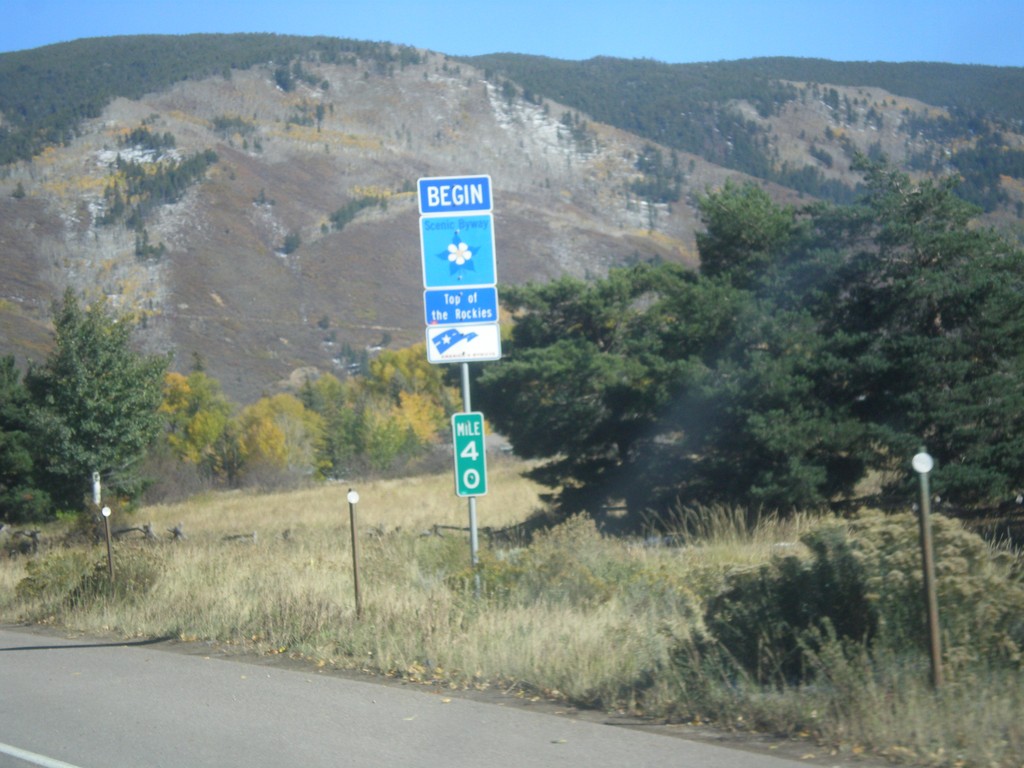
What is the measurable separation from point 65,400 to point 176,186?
9658 centimetres

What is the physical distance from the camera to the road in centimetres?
590

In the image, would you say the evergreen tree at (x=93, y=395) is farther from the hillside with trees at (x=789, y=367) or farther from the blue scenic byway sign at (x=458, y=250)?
the blue scenic byway sign at (x=458, y=250)

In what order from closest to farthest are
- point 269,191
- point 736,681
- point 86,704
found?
1. point 736,681
2. point 86,704
3. point 269,191

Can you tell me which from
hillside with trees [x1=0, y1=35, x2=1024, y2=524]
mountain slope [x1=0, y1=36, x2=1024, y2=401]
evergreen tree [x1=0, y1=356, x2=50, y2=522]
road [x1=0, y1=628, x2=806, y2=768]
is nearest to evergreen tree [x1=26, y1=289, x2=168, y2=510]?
hillside with trees [x1=0, y1=35, x2=1024, y2=524]

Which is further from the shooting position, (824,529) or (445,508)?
(445,508)

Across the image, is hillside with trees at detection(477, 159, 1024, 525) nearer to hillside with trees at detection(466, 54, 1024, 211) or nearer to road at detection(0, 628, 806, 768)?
road at detection(0, 628, 806, 768)

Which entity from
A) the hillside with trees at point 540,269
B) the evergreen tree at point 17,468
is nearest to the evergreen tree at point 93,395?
the hillside with trees at point 540,269

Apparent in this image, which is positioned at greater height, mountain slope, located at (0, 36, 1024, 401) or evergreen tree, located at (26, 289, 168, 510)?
mountain slope, located at (0, 36, 1024, 401)

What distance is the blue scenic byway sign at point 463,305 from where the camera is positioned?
1006 cm

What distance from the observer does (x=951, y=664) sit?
231 inches

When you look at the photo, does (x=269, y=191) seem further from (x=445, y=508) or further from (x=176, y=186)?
(x=445, y=508)

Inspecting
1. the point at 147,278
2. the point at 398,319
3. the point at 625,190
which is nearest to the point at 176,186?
the point at 147,278

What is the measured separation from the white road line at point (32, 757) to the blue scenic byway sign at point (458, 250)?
5.26 meters

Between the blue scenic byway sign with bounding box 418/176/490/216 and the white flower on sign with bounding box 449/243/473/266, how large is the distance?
336 mm
